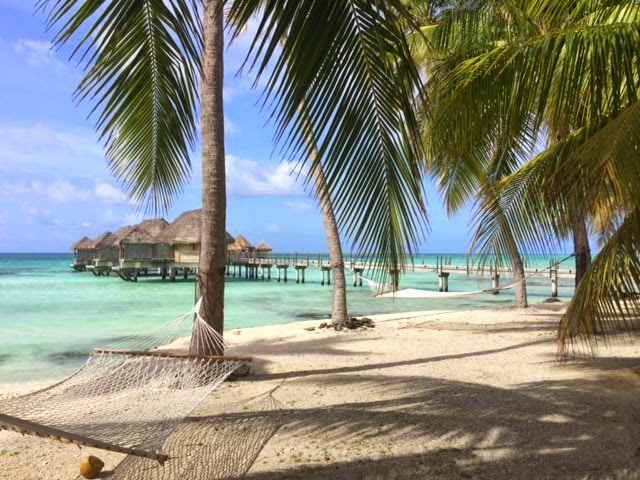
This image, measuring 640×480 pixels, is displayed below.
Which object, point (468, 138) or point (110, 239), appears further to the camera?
point (110, 239)

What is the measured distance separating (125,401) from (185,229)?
21911 millimetres

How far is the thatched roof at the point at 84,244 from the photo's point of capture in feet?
115

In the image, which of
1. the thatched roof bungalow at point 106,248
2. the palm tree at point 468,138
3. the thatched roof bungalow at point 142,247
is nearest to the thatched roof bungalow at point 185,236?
the thatched roof bungalow at point 142,247

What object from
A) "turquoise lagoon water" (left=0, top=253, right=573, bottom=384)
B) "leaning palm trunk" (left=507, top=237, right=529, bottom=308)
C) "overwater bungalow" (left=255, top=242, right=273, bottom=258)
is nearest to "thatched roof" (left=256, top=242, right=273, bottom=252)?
"overwater bungalow" (left=255, top=242, right=273, bottom=258)

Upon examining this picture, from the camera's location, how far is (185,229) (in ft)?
81.9

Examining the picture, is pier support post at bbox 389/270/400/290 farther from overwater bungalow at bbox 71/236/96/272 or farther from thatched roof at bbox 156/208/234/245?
overwater bungalow at bbox 71/236/96/272

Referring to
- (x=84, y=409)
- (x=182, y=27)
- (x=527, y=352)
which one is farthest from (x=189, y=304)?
(x=182, y=27)

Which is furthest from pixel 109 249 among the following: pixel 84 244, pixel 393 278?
pixel 393 278

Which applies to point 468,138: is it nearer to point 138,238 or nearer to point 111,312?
point 111,312

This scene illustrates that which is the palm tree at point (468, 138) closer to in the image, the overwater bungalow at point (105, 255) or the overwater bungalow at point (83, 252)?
the overwater bungalow at point (105, 255)

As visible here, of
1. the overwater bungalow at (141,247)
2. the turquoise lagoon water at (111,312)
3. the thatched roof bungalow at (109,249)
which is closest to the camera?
the turquoise lagoon water at (111,312)

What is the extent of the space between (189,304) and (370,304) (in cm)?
566

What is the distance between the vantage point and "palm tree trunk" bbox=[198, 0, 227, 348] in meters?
4.70

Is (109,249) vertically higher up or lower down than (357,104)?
higher up
